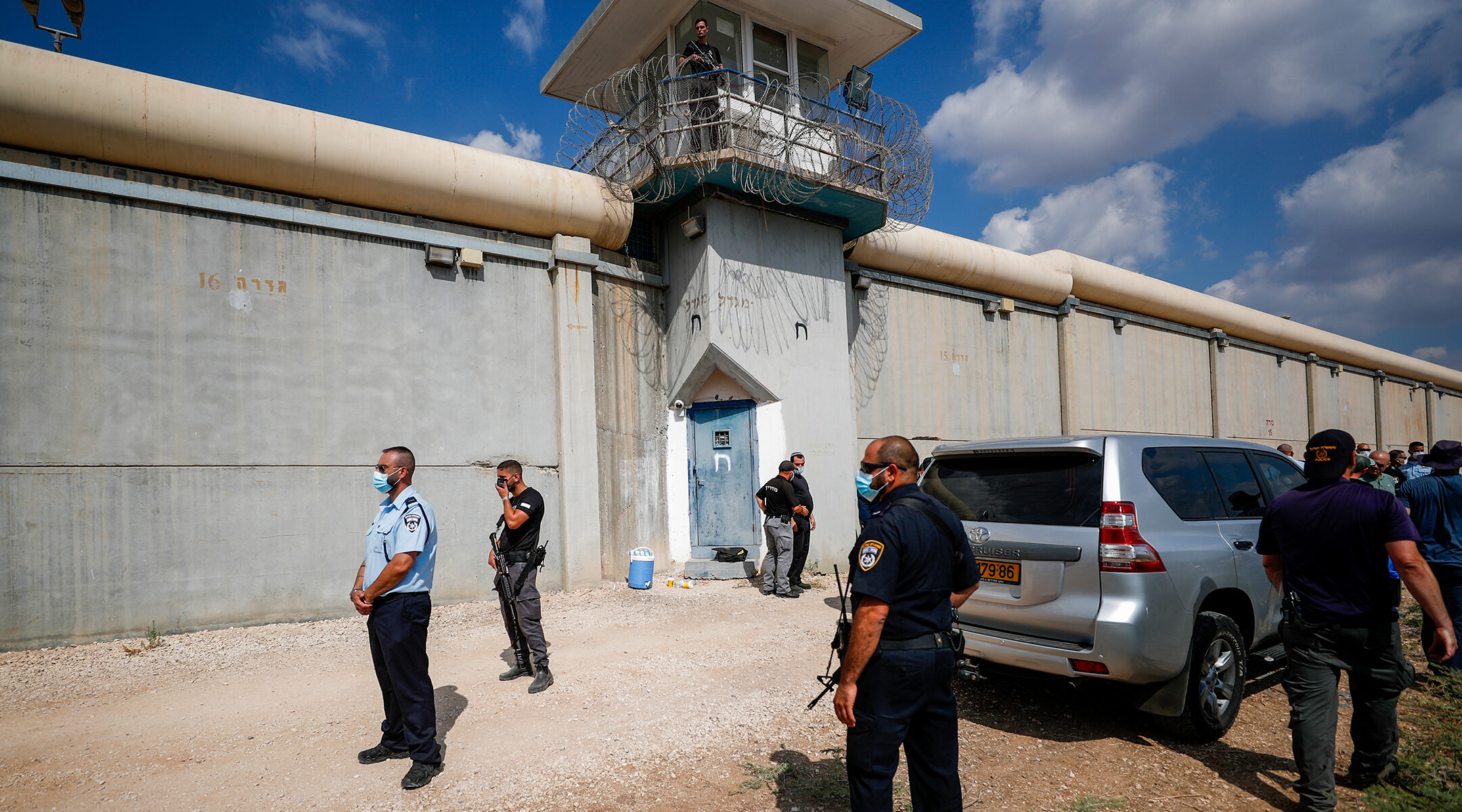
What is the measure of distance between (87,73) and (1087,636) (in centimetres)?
950

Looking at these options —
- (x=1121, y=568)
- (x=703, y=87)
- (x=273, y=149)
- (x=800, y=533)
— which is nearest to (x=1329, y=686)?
(x=1121, y=568)

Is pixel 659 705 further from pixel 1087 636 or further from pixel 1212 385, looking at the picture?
pixel 1212 385

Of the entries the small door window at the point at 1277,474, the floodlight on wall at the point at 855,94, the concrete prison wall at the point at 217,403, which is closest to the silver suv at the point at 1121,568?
the small door window at the point at 1277,474

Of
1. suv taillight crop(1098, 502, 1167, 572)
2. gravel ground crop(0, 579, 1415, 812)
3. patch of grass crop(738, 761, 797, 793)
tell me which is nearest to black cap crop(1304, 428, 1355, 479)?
suv taillight crop(1098, 502, 1167, 572)

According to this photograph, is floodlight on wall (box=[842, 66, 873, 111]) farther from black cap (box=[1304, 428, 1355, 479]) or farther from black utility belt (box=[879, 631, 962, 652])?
black utility belt (box=[879, 631, 962, 652])

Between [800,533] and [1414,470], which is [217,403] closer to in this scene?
[800,533]

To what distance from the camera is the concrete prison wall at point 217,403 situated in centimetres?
664

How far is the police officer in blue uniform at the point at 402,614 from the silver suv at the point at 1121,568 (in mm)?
3131

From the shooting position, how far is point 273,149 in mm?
7676

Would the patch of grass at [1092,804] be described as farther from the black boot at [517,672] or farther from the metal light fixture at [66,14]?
the metal light fixture at [66,14]

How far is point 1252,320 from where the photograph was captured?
20062 millimetres

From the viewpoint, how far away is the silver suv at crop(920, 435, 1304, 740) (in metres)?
3.89

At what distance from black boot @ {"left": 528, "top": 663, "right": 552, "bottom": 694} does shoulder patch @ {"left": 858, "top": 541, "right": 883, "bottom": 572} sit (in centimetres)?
357

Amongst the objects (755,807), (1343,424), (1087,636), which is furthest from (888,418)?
(1343,424)
